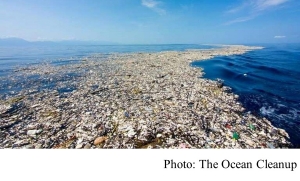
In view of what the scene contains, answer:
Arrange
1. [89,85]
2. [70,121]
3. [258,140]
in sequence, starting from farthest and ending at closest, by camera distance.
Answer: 1. [89,85]
2. [70,121]
3. [258,140]

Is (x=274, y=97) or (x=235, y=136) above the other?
(x=274, y=97)

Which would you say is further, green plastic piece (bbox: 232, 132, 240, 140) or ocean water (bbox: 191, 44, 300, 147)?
ocean water (bbox: 191, 44, 300, 147)

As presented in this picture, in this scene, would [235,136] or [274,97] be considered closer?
[235,136]

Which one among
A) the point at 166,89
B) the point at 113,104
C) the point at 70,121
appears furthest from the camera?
the point at 166,89

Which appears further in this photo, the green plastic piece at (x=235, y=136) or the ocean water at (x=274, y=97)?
the ocean water at (x=274, y=97)

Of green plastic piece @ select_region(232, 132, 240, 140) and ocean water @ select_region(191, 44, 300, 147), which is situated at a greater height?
ocean water @ select_region(191, 44, 300, 147)

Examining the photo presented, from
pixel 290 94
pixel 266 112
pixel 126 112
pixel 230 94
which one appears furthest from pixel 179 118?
pixel 290 94

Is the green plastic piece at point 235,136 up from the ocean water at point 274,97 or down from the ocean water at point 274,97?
down

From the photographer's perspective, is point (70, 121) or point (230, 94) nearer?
point (70, 121)

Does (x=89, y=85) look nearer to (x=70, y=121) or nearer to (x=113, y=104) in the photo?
(x=113, y=104)

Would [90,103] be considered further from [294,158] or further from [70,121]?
[294,158]

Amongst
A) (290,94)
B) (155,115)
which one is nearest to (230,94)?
(290,94)
